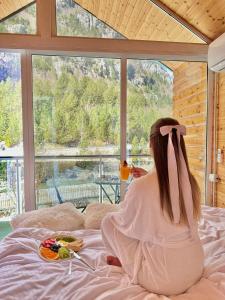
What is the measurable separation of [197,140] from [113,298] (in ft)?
8.03

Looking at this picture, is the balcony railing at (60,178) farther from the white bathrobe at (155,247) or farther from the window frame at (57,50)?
the white bathrobe at (155,247)

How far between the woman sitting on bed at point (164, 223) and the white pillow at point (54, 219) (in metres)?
0.73

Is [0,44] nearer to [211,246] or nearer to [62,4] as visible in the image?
[62,4]

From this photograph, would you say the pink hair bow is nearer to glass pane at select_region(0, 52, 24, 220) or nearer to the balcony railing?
the balcony railing

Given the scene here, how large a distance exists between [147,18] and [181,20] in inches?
14.5

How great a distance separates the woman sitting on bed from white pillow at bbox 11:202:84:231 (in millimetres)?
732

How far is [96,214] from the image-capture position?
206 centimetres

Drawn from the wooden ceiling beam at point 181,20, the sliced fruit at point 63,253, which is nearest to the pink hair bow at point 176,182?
the sliced fruit at point 63,253

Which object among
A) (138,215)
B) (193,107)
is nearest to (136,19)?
(193,107)

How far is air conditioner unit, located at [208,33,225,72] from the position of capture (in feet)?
8.29

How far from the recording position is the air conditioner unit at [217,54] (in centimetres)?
253

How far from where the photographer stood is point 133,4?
9.32 ft

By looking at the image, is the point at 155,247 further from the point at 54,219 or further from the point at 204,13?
the point at 204,13

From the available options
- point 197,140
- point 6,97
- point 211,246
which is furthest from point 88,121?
point 211,246
